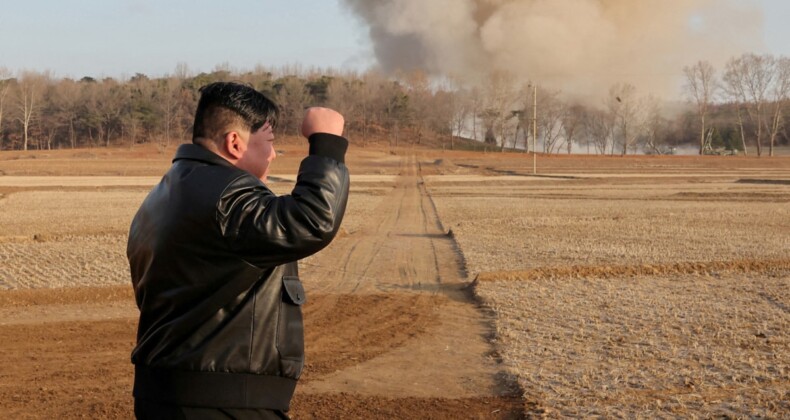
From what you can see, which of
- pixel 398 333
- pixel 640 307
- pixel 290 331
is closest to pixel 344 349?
pixel 398 333

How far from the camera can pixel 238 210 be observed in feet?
9.14

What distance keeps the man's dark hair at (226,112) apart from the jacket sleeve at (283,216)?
0.79 ft

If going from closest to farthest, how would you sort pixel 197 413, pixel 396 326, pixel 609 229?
pixel 197 413 → pixel 396 326 → pixel 609 229

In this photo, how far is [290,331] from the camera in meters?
2.96

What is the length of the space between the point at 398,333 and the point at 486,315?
5.56ft

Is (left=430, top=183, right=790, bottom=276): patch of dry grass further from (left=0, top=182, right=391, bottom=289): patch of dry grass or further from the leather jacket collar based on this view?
the leather jacket collar

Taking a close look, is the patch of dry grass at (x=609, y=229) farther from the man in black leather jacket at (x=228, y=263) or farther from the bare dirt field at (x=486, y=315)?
the man in black leather jacket at (x=228, y=263)

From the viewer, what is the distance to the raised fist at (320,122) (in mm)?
2939

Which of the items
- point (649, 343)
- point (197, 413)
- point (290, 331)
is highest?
point (290, 331)

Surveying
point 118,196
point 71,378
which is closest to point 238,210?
point 71,378

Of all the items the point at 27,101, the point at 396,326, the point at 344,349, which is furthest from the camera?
the point at 27,101

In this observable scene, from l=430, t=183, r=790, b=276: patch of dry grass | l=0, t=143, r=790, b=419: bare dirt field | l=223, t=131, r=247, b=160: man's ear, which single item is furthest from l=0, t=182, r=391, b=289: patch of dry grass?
l=223, t=131, r=247, b=160: man's ear

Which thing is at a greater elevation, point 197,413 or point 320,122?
point 320,122

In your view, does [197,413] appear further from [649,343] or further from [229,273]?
[649,343]
